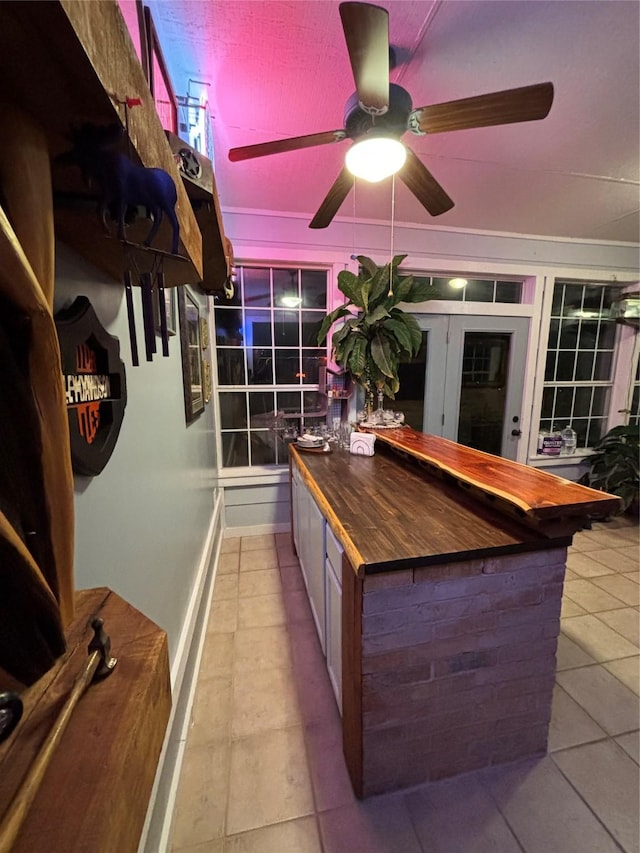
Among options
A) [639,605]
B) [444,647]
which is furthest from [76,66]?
[639,605]

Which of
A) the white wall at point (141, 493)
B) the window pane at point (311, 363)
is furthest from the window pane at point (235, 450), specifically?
the white wall at point (141, 493)

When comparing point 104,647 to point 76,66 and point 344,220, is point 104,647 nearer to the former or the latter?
point 76,66

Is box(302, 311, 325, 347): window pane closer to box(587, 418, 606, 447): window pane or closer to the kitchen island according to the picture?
the kitchen island

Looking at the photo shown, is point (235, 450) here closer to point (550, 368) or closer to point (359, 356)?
point (359, 356)

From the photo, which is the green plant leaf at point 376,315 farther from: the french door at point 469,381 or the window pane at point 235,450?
the window pane at point 235,450

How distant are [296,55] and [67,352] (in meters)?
1.60

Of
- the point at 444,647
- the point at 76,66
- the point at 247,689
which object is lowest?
the point at 247,689

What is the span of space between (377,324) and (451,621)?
211 centimetres

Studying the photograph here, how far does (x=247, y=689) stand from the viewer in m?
1.58

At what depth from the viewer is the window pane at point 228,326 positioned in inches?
115

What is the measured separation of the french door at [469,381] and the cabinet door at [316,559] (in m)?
1.87

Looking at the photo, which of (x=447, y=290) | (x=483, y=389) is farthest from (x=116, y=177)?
(x=483, y=389)

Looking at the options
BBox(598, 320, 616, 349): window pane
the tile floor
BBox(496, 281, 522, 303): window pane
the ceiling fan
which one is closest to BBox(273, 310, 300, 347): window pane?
the ceiling fan

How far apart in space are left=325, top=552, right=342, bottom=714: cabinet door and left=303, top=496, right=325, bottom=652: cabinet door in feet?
0.34
